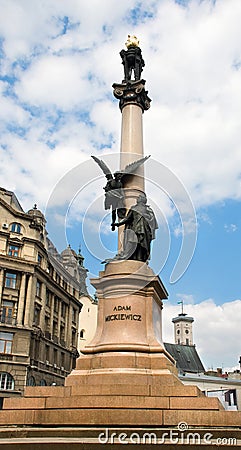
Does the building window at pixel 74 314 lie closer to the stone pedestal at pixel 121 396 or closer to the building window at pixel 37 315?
the building window at pixel 37 315

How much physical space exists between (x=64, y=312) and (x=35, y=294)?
11908 mm

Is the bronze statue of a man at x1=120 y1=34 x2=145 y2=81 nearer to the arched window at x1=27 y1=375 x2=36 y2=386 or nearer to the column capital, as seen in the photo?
the column capital

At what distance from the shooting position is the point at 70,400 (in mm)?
11586

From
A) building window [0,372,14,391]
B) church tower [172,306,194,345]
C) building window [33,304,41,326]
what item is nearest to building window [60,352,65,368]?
building window [33,304,41,326]

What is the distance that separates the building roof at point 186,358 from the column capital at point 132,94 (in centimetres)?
7491

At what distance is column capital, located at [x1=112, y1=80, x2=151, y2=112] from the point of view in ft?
65.2

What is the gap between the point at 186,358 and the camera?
94.2 meters

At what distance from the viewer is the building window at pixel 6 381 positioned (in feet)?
131

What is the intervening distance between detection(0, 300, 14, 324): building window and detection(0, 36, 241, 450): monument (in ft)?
95.3

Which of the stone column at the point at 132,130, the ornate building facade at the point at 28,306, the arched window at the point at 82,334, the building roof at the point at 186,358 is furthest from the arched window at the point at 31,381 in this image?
the building roof at the point at 186,358

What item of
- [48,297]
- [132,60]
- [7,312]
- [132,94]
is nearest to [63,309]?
[48,297]

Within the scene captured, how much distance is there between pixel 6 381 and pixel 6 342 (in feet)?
11.2

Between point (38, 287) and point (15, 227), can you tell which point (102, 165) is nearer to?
point (15, 227)

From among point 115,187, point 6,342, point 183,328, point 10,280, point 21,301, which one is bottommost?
point 6,342
